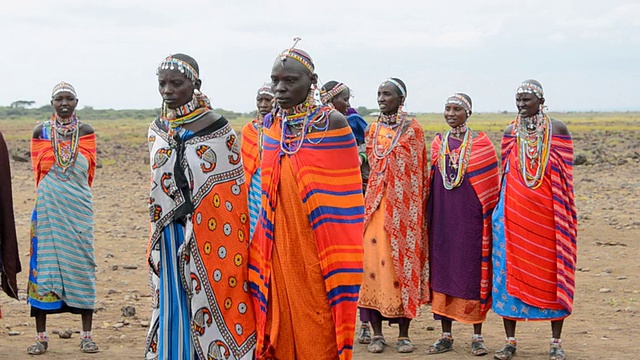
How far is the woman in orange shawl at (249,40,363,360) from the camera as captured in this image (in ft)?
16.7

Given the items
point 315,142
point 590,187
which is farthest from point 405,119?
point 590,187

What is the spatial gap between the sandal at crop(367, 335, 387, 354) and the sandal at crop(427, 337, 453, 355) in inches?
16.5

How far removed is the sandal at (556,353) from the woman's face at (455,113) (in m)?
2.14

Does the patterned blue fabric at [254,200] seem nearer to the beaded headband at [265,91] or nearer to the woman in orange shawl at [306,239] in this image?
the woman in orange shawl at [306,239]

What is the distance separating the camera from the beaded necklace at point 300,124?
5.16 metres

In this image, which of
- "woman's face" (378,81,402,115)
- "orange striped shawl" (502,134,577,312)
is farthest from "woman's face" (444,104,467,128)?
"orange striped shawl" (502,134,577,312)

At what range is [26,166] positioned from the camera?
92.7 feet

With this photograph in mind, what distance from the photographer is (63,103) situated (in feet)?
25.3

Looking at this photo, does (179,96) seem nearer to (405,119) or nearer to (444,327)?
(405,119)

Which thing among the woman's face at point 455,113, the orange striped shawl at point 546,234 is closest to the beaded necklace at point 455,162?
the woman's face at point 455,113

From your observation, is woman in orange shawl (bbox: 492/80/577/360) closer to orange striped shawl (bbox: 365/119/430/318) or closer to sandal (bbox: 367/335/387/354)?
orange striped shawl (bbox: 365/119/430/318)

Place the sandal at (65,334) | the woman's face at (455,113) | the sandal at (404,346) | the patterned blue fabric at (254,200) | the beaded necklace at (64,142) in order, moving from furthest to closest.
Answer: the sandal at (65,334)
the woman's face at (455,113)
the sandal at (404,346)
the beaded necklace at (64,142)
the patterned blue fabric at (254,200)

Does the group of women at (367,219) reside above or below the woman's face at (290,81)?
below

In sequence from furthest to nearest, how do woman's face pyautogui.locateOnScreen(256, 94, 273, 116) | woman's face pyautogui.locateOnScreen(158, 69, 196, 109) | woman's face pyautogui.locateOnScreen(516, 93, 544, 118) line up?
woman's face pyautogui.locateOnScreen(256, 94, 273, 116) < woman's face pyautogui.locateOnScreen(516, 93, 544, 118) < woman's face pyautogui.locateOnScreen(158, 69, 196, 109)
